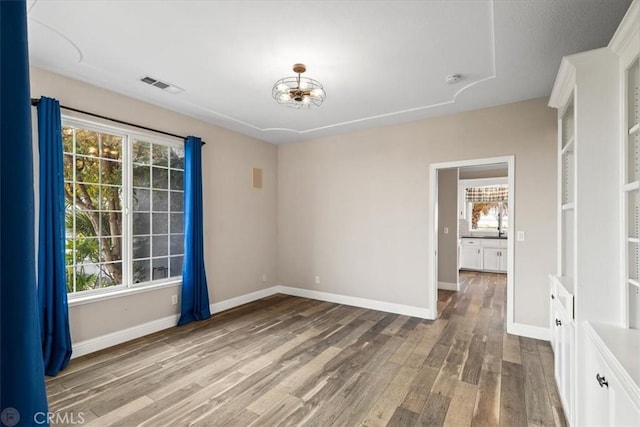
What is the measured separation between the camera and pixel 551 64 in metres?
2.76

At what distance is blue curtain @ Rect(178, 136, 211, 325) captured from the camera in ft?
13.1

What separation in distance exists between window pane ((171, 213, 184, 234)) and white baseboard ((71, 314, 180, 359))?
1102 mm

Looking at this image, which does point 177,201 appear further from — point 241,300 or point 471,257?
point 471,257

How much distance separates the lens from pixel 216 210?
4.54 m

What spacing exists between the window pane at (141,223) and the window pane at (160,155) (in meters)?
0.68

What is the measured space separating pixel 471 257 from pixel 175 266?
7066 millimetres

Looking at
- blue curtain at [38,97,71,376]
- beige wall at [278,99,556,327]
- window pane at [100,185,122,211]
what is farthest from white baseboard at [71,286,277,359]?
beige wall at [278,99,556,327]

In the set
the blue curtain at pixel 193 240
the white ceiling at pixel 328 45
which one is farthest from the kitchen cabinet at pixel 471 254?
the blue curtain at pixel 193 240

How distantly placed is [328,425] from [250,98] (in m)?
3.30

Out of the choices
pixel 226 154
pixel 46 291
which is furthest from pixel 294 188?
pixel 46 291

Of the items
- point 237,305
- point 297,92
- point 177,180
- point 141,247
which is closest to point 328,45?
point 297,92

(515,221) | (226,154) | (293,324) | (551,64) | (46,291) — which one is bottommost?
(293,324)

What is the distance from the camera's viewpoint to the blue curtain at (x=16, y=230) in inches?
25.9

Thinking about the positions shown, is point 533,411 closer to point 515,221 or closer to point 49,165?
point 515,221
